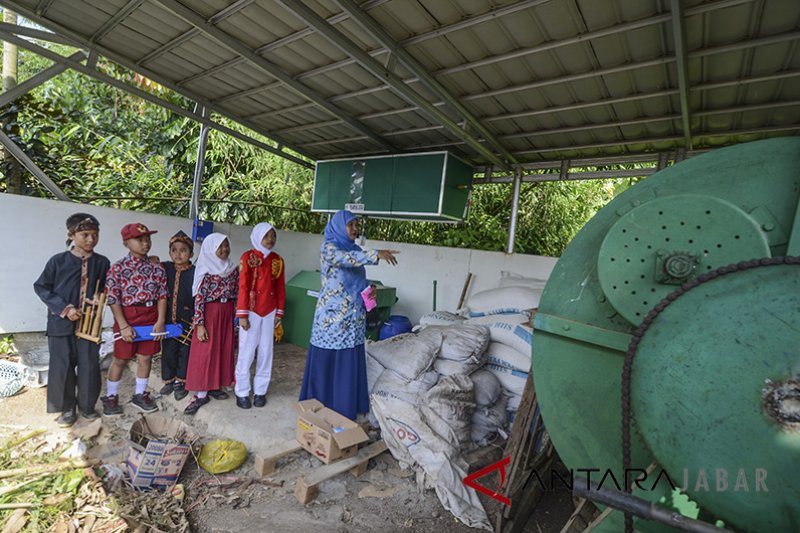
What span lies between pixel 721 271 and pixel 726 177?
33 cm

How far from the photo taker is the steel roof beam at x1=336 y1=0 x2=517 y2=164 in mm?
2736

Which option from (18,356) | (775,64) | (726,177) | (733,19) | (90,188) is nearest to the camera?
(726,177)

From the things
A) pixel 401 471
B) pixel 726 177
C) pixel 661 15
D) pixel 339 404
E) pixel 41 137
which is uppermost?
pixel 661 15

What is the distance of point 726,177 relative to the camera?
3.53ft

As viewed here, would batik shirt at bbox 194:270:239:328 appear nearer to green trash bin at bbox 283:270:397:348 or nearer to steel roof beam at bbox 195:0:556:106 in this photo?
green trash bin at bbox 283:270:397:348

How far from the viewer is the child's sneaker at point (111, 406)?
316cm

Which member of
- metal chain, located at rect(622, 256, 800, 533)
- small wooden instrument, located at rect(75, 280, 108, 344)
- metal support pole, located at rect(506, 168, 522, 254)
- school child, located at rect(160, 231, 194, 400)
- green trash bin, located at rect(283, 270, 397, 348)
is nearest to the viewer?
metal chain, located at rect(622, 256, 800, 533)

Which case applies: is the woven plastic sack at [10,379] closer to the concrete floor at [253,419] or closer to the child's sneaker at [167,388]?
the concrete floor at [253,419]

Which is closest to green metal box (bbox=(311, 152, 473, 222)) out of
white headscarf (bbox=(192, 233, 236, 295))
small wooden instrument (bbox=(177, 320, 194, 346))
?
white headscarf (bbox=(192, 233, 236, 295))

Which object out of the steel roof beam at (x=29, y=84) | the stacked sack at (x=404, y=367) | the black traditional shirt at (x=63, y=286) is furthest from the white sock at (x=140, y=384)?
the steel roof beam at (x=29, y=84)

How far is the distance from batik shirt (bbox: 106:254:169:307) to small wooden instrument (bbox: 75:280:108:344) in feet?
0.22

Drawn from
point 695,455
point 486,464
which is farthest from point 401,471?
point 695,455

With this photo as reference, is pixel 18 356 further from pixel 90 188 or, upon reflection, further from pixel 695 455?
pixel 695 455

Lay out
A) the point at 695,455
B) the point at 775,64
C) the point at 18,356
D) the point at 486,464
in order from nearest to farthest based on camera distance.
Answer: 1. the point at 695,455
2. the point at 775,64
3. the point at 486,464
4. the point at 18,356
